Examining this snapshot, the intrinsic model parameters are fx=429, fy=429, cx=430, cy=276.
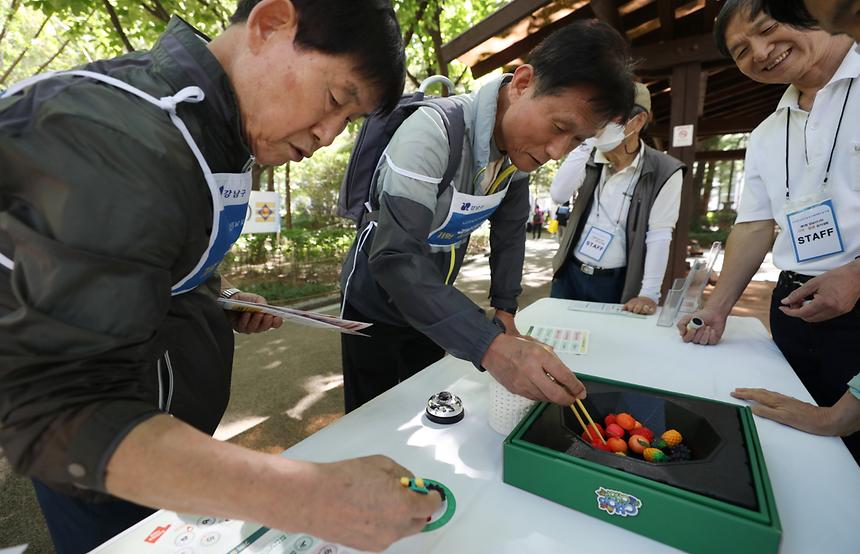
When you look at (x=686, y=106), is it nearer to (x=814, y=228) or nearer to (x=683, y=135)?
(x=683, y=135)

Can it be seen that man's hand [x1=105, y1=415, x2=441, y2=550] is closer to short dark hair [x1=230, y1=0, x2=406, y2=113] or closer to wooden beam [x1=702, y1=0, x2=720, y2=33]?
short dark hair [x1=230, y1=0, x2=406, y2=113]

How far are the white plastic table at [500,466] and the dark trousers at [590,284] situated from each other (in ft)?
3.26

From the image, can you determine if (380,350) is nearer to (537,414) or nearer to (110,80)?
(537,414)

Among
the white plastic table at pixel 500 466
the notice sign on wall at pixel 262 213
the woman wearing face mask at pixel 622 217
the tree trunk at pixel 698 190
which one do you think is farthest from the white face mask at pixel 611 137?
the tree trunk at pixel 698 190

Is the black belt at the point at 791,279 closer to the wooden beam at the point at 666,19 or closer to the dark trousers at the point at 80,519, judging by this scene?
the dark trousers at the point at 80,519

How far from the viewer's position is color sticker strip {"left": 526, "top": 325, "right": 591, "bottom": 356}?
1.62 meters

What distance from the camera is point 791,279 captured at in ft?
5.37

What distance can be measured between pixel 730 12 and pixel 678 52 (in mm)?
2689

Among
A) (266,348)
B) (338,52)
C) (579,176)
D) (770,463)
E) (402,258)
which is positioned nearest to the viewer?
(338,52)

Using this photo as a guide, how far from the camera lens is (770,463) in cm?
93

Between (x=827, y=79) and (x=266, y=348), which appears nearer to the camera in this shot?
(x=827, y=79)

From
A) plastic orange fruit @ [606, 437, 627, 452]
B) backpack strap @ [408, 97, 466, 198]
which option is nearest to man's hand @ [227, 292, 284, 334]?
backpack strap @ [408, 97, 466, 198]

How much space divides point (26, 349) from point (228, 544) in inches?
17.5

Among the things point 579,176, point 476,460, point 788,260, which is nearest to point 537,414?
point 476,460
